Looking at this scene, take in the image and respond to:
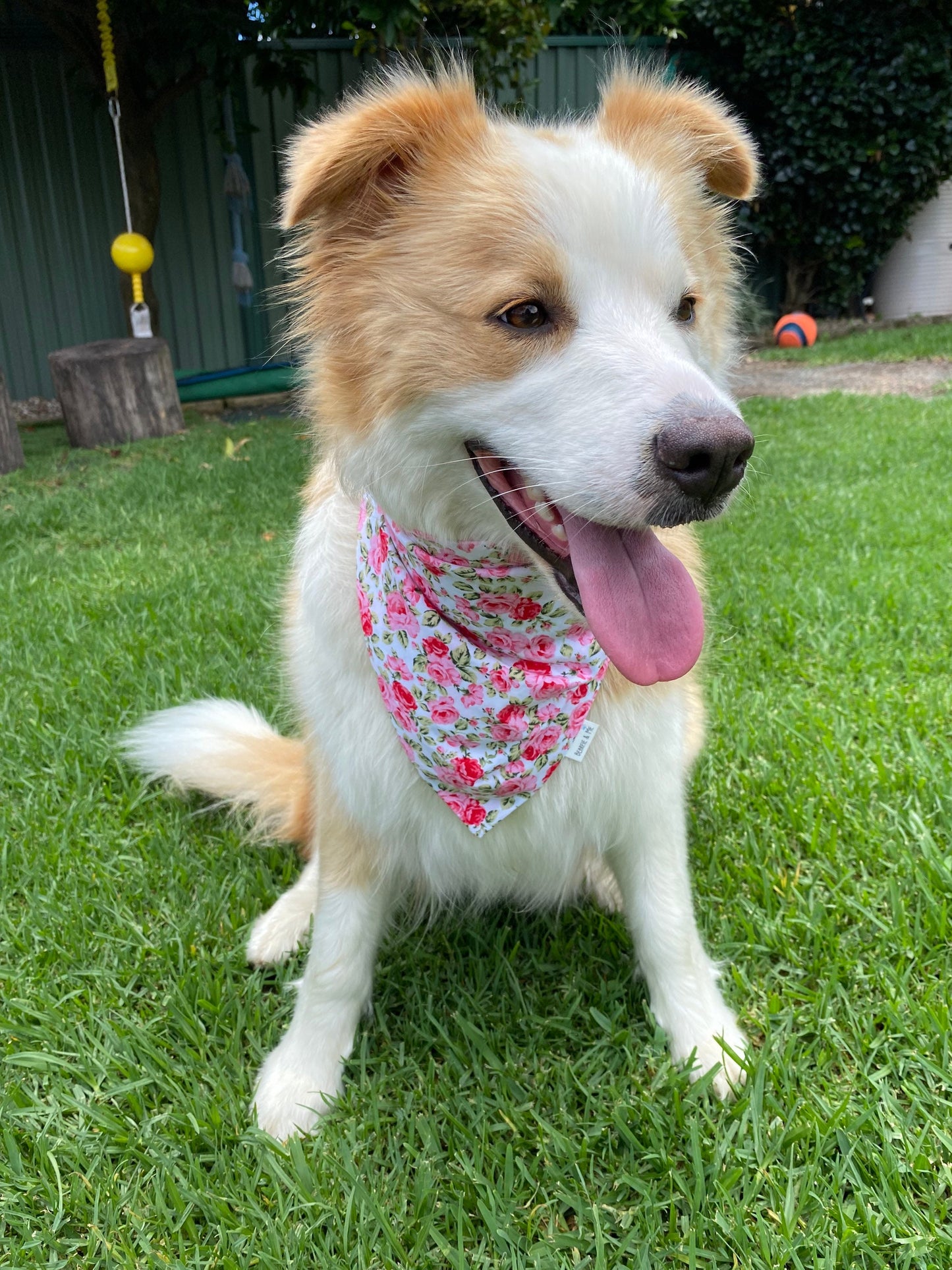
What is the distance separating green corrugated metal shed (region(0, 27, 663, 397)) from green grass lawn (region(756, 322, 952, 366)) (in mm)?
3146

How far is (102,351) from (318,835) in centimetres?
604

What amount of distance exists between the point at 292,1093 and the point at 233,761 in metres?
0.95

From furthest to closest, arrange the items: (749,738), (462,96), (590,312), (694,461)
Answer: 1. (749,738)
2. (462,96)
3. (590,312)
4. (694,461)

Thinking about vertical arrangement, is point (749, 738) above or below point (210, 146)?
below

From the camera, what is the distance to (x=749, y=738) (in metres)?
2.65

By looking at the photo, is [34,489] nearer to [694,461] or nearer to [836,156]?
[694,461]

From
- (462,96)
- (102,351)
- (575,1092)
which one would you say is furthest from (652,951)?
(102,351)

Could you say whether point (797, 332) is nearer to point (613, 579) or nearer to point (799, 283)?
point (799, 283)

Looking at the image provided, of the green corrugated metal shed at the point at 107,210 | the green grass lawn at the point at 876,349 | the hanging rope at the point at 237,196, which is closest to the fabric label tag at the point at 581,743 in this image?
the hanging rope at the point at 237,196

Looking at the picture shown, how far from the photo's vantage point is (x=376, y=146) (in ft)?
5.18

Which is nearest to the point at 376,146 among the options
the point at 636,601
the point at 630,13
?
the point at 636,601

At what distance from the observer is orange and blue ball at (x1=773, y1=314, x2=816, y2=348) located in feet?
34.3

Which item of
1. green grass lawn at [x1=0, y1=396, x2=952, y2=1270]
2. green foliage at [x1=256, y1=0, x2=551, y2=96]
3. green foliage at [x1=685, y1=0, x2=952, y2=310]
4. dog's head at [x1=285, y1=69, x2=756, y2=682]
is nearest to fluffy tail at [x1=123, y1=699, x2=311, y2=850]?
green grass lawn at [x1=0, y1=396, x2=952, y2=1270]

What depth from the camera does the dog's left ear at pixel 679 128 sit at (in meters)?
1.76
